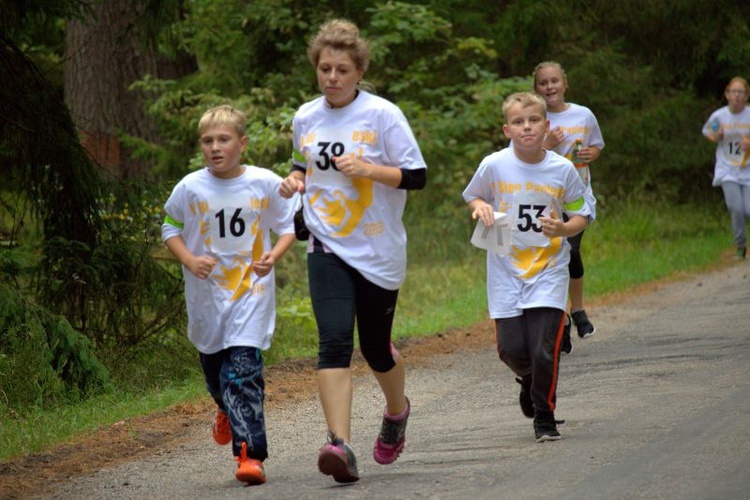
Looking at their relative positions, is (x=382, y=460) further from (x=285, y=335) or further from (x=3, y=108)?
(x=285, y=335)

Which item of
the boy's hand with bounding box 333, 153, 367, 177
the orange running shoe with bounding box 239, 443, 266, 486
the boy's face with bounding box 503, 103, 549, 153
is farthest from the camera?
the boy's face with bounding box 503, 103, 549, 153

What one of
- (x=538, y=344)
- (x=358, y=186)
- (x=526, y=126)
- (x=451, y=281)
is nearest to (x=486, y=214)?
(x=526, y=126)

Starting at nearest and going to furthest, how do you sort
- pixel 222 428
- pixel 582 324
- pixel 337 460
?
1. pixel 337 460
2. pixel 222 428
3. pixel 582 324

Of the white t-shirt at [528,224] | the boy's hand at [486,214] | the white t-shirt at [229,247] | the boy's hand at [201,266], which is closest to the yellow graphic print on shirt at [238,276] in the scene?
the white t-shirt at [229,247]

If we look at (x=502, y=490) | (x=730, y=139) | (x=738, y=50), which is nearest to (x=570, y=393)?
(x=502, y=490)

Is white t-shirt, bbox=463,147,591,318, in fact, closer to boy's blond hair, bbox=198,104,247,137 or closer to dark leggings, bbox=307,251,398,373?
dark leggings, bbox=307,251,398,373

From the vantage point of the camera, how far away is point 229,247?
6.48m

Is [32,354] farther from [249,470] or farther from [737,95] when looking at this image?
[737,95]

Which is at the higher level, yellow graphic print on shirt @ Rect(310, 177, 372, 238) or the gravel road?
yellow graphic print on shirt @ Rect(310, 177, 372, 238)

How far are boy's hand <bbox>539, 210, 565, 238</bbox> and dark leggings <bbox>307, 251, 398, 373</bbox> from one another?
1023 mm

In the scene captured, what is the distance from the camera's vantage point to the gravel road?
5.95 meters

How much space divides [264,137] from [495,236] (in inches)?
317

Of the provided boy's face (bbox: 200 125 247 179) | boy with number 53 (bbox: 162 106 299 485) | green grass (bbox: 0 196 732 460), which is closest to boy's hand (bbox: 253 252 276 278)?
boy with number 53 (bbox: 162 106 299 485)

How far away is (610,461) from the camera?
20.7 feet
